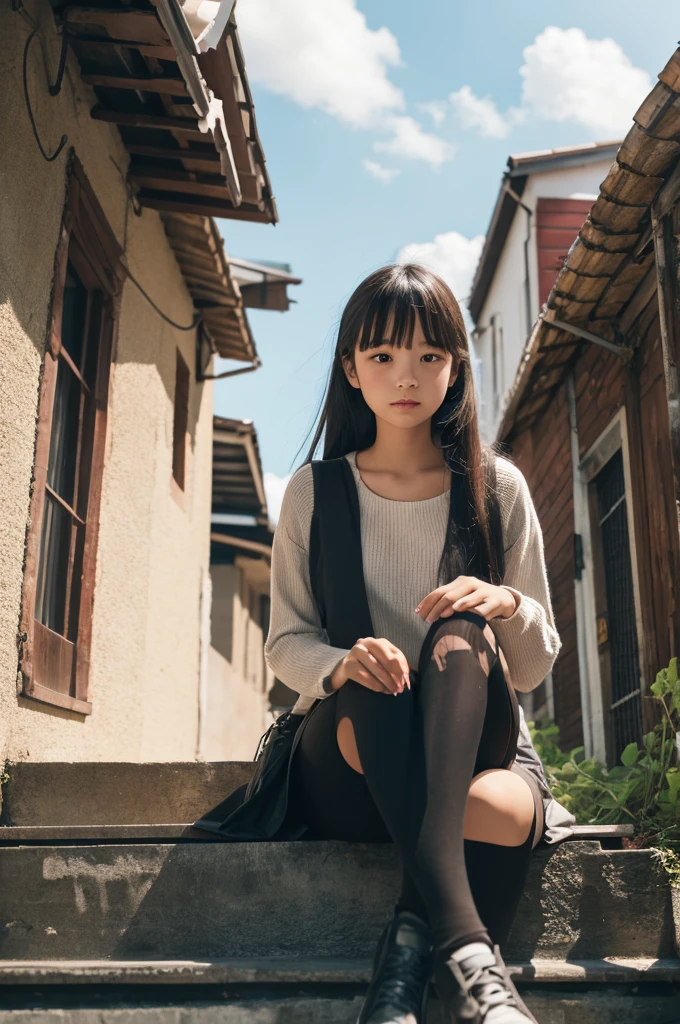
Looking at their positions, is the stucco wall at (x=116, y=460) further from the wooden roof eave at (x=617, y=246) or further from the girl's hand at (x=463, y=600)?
the wooden roof eave at (x=617, y=246)

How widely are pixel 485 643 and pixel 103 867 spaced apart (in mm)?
962

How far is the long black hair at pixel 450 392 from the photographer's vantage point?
204 centimetres

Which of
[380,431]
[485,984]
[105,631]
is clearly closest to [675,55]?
[380,431]

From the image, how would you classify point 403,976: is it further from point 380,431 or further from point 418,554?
point 380,431

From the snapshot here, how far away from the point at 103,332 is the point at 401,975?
11.8ft

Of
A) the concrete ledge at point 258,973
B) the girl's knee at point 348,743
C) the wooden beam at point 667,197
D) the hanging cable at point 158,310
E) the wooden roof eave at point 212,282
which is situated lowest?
the concrete ledge at point 258,973

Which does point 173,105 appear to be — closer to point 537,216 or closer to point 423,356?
point 423,356

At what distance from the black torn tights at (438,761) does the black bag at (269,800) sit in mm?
170

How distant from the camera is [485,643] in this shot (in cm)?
180

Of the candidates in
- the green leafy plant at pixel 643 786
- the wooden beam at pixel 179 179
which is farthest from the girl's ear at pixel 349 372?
the wooden beam at pixel 179 179

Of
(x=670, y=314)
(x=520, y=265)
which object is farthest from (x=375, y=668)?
(x=520, y=265)

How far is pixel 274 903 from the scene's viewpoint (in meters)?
2.07

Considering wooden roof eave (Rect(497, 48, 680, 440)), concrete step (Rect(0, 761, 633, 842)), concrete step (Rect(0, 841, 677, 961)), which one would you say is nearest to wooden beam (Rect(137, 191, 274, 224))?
wooden roof eave (Rect(497, 48, 680, 440))

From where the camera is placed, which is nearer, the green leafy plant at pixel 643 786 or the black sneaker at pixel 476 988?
the black sneaker at pixel 476 988
